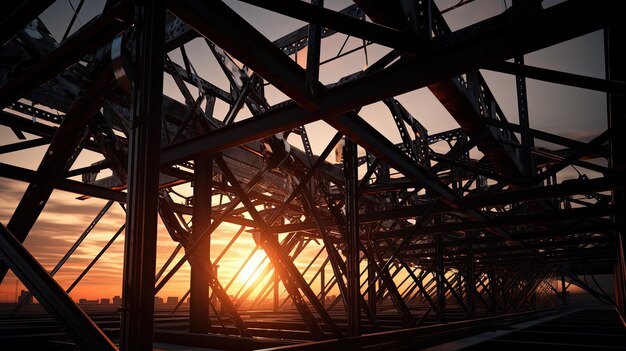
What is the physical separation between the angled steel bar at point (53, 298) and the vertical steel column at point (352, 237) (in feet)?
17.9

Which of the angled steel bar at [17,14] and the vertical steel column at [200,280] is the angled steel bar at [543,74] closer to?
the angled steel bar at [17,14]

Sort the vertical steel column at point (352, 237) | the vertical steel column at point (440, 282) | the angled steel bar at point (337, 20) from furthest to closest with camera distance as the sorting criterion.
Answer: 1. the vertical steel column at point (440, 282)
2. the vertical steel column at point (352, 237)
3. the angled steel bar at point (337, 20)

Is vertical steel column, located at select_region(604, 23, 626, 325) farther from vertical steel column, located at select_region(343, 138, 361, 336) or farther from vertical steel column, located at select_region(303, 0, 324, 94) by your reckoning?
vertical steel column, located at select_region(343, 138, 361, 336)

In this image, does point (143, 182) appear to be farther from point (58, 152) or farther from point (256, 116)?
point (256, 116)

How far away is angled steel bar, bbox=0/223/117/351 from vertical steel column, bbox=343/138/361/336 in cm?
546

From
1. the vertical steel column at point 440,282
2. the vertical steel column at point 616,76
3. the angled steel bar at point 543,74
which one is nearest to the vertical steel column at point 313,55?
the angled steel bar at point 543,74

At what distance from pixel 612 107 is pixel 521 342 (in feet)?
19.1

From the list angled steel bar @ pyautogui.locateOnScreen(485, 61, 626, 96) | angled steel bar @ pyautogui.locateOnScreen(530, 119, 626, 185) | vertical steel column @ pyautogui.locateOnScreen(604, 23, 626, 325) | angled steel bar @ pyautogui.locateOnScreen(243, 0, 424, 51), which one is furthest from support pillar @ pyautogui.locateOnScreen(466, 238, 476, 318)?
angled steel bar @ pyautogui.locateOnScreen(243, 0, 424, 51)

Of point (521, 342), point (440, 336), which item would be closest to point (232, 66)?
point (440, 336)

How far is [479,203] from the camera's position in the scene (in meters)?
11.2

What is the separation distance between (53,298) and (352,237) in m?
5.72

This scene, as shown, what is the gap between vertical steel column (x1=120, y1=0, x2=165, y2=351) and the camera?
11.4 feet

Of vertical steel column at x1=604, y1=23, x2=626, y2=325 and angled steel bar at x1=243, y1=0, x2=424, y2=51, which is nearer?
angled steel bar at x1=243, y1=0, x2=424, y2=51

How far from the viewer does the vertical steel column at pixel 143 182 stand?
11.4 feet
